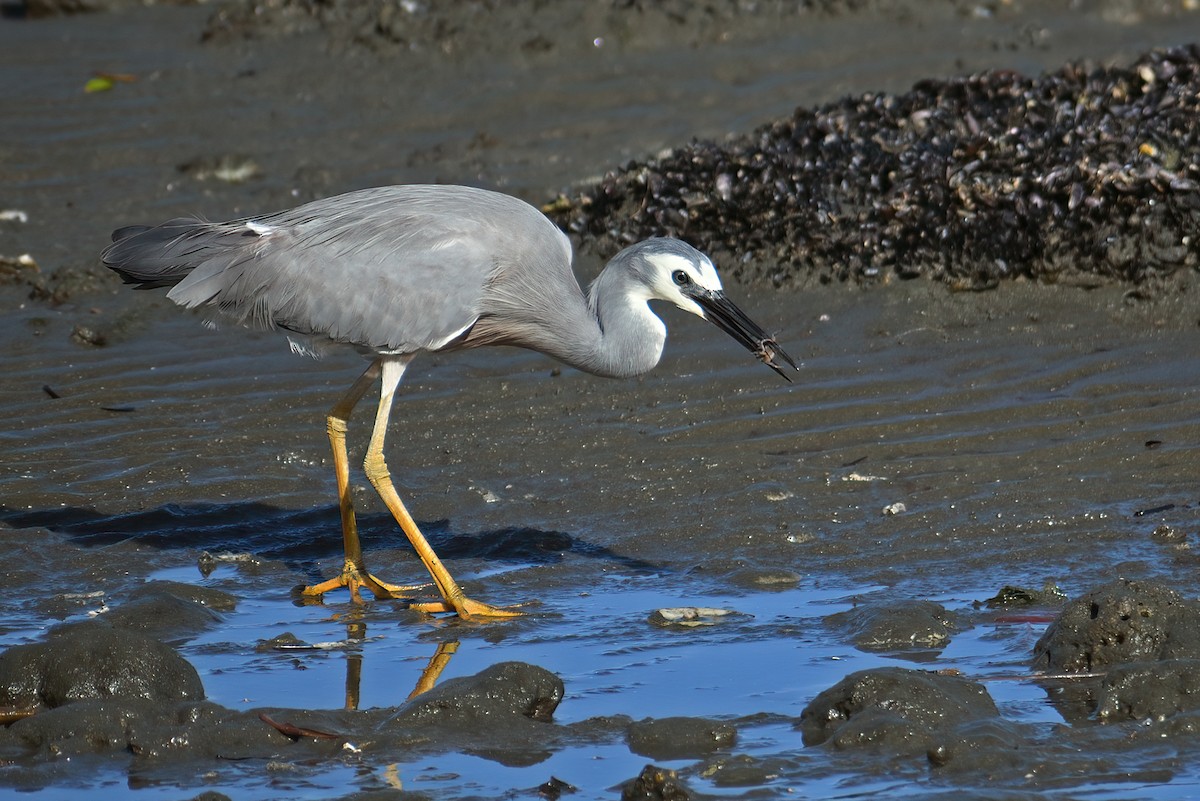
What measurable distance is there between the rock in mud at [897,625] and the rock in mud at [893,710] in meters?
0.51

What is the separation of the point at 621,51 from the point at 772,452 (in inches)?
229

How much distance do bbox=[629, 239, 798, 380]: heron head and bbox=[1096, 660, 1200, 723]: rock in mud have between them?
1.84 m

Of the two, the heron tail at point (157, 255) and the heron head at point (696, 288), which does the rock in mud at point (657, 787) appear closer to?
the heron head at point (696, 288)

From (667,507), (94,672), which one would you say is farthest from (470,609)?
(94,672)

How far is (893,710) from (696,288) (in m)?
2.05

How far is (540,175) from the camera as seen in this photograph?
1037 cm

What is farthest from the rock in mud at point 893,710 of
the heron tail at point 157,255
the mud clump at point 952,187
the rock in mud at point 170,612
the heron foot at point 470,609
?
the mud clump at point 952,187

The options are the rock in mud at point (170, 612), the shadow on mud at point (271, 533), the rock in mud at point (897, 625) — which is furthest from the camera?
the shadow on mud at point (271, 533)

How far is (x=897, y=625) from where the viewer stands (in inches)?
213

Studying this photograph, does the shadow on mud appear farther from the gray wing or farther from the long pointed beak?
the long pointed beak

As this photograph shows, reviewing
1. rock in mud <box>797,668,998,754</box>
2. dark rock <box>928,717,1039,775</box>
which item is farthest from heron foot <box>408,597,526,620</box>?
dark rock <box>928,717,1039,775</box>

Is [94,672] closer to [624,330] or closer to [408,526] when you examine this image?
[408,526]

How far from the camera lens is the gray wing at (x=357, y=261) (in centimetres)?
632

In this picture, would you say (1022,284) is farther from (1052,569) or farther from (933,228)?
(1052,569)
